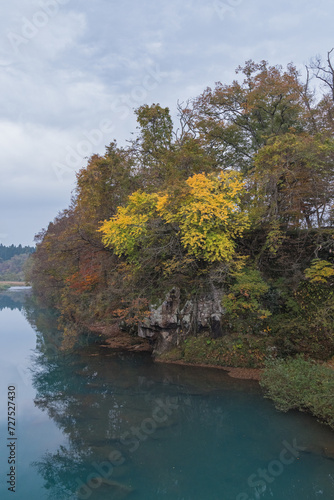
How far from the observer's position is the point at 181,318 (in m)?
13.6

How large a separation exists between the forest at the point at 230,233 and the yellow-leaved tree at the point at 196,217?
54 millimetres

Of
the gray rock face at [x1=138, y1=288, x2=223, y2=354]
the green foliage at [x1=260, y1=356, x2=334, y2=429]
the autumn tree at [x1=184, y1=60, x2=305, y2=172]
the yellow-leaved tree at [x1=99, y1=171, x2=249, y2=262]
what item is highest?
the autumn tree at [x1=184, y1=60, x2=305, y2=172]

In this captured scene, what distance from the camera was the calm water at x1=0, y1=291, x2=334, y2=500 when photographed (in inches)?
248

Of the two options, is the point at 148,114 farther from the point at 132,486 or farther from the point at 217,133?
the point at 132,486

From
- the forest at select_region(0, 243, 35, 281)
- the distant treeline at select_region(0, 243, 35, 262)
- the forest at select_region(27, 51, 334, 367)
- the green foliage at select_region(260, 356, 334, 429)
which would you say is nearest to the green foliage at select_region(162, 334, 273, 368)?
the forest at select_region(27, 51, 334, 367)

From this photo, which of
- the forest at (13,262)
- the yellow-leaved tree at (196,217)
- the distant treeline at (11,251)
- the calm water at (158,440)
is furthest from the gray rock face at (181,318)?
the distant treeline at (11,251)

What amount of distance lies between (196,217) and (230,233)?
Result: 174cm

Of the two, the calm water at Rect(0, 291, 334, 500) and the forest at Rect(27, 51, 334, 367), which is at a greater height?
the forest at Rect(27, 51, 334, 367)

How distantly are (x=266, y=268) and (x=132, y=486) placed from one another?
33.1ft

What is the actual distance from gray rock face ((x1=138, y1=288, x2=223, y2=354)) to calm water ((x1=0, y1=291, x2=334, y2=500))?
4.77 ft

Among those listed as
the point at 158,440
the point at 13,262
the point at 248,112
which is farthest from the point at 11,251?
the point at 158,440

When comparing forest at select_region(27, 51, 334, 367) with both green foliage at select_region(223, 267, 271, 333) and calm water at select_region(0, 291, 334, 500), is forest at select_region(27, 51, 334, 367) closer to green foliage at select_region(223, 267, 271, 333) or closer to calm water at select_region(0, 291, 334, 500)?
green foliage at select_region(223, 267, 271, 333)

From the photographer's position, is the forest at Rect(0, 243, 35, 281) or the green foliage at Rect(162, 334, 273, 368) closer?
the green foliage at Rect(162, 334, 273, 368)

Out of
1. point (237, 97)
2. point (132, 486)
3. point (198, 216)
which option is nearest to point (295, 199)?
point (198, 216)
